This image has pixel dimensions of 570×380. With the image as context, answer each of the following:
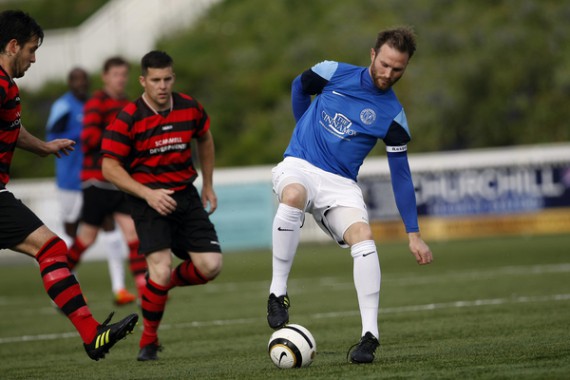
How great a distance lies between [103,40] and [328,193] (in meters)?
28.8

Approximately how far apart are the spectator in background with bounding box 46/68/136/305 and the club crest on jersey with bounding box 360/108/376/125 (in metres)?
5.64

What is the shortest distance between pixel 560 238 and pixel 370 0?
13.5 metres

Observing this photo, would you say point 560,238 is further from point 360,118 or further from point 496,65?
point 360,118

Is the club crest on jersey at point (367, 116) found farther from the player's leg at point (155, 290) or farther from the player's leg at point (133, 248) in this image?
the player's leg at point (133, 248)

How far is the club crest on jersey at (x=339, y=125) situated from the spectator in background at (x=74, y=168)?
17.9ft

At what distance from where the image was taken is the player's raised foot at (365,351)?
6.22 m

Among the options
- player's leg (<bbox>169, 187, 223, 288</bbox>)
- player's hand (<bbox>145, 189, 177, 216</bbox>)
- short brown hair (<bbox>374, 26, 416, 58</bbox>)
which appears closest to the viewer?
short brown hair (<bbox>374, 26, 416, 58</bbox>)

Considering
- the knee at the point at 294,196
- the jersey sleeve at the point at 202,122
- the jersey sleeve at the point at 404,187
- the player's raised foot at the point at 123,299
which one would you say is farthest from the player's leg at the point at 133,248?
the jersey sleeve at the point at 404,187

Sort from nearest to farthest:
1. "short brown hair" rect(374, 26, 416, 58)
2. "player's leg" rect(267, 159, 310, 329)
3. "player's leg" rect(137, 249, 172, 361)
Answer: "short brown hair" rect(374, 26, 416, 58), "player's leg" rect(267, 159, 310, 329), "player's leg" rect(137, 249, 172, 361)

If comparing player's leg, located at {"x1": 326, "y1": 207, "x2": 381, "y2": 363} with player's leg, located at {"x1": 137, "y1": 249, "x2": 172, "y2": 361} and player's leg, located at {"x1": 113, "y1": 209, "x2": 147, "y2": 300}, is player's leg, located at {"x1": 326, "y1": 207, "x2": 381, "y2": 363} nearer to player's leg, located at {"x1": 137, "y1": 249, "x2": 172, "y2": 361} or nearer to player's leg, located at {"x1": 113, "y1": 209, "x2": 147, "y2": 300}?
player's leg, located at {"x1": 137, "y1": 249, "x2": 172, "y2": 361}

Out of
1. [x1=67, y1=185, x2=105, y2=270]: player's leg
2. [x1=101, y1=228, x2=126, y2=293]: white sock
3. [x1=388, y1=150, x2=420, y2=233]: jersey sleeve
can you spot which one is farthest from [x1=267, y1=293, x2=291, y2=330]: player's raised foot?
[x1=101, y1=228, x2=126, y2=293]: white sock

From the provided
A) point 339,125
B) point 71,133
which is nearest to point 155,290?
point 339,125

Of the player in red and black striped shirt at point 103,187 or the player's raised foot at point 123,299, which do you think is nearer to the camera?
the player in red and black striped shirt at point 103,187

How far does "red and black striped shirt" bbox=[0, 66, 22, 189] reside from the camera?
6.30 meters
